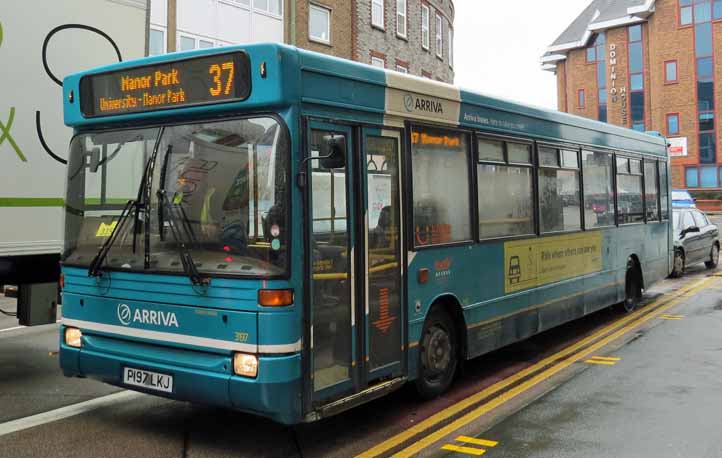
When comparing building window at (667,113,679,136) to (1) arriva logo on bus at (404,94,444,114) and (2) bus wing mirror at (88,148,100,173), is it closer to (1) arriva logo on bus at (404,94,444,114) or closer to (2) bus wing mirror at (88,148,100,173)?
(1) arriva logo on bus at (404,94,444,114)

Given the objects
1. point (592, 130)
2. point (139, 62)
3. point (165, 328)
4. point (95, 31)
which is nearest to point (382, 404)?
point (165, 328)

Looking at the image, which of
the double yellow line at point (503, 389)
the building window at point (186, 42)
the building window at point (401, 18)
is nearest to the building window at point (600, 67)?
the building window at point (401, 18)

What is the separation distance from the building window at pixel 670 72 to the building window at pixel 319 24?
36.1 meters

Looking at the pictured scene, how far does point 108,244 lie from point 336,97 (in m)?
2.01

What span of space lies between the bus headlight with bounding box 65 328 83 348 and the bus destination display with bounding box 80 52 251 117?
1690 millimetres

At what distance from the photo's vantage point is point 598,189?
9.98 m

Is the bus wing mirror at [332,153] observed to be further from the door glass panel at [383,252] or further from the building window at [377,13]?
the building window at [377,13]

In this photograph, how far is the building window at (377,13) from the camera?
90.2ft

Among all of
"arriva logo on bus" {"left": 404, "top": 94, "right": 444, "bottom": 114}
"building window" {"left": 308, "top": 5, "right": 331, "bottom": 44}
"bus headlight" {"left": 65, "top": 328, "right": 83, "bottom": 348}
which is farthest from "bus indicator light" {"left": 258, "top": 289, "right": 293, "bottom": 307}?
"building window" {"left": 308, "top": 5, "right": 331, "bottom": 44}

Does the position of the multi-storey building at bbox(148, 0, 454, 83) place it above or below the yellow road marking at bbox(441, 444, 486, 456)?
above

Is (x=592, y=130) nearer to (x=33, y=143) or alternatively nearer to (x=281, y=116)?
(x=281, y=116)

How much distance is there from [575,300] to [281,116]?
5764mm

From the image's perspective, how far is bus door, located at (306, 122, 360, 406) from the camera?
193 inches

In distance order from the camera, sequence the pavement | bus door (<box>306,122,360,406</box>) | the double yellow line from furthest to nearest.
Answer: the double yellow line, the pavement, bus door (<box>306,122,360,406</box>)
